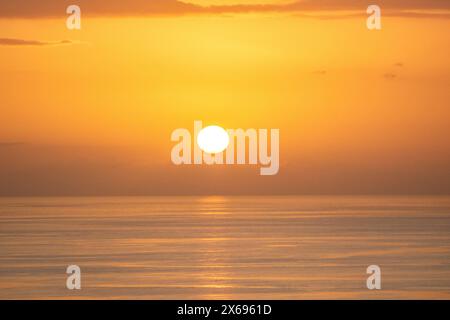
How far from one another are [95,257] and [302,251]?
31.9 ft

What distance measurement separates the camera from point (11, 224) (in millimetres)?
67562

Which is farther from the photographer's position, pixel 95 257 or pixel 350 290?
pixel 95 257

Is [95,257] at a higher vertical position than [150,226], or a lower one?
lower

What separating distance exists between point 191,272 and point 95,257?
27.5 feet

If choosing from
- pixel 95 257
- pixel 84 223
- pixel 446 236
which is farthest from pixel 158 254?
pixel 84 223

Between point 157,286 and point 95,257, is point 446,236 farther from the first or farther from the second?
point 157,286

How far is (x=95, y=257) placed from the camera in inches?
1585

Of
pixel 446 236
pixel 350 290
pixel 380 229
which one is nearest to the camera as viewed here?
pixel 350 290
